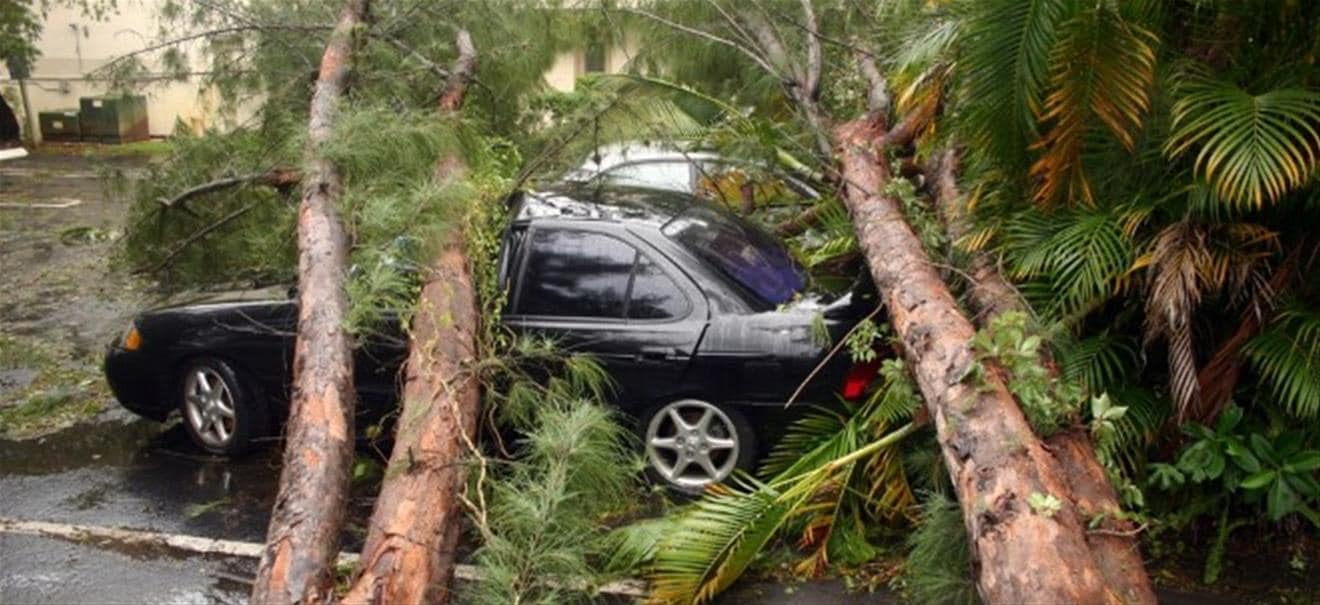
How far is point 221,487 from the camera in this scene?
208 inches

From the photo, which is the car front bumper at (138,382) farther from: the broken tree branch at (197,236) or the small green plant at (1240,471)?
the small green plant at (1240,471)

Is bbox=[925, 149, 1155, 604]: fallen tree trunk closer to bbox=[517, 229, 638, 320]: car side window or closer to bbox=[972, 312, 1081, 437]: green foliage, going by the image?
bbox=[972, 312, 1081, 437]: green foliage

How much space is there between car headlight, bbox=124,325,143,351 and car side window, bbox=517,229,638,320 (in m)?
2.18

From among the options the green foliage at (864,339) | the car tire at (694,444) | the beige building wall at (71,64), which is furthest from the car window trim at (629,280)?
the beige building wall at (71,64)

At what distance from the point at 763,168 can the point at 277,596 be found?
14.3ft

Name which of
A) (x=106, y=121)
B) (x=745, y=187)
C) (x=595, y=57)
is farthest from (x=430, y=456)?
(x=106, y=121)

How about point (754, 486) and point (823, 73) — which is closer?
point (754, 486)

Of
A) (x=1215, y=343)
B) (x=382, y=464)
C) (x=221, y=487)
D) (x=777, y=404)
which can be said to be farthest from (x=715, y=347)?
(x=221, y=487)

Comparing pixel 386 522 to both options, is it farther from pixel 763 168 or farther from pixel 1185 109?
pixel 763 168

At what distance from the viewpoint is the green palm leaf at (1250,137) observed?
3.79 meters

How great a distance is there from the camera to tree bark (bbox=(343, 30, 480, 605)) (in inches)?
127

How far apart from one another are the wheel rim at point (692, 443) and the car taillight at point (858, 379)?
1.79 feet

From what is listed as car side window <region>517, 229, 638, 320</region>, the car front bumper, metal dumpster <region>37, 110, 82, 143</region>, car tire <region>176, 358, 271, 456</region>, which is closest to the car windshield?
car side window <region>517, 229, 638, 320</region>

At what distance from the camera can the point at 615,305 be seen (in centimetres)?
504
